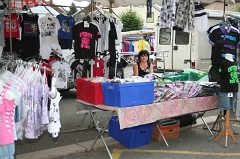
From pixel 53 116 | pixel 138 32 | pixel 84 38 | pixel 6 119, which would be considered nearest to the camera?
pixel 6 119

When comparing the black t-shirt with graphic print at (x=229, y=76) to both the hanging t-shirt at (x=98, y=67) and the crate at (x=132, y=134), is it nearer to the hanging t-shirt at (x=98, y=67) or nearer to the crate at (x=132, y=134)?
the crate at (x=132, y=134)

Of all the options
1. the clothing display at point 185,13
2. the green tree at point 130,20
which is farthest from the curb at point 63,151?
the green tree at point 130,20

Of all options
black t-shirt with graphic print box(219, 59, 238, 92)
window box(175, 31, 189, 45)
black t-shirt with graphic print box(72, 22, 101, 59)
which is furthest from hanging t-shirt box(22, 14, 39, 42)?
window box(175, 31, 189, 45)

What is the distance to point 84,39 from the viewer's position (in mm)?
5984

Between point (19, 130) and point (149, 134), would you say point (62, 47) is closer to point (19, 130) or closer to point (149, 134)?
point (149, 134)

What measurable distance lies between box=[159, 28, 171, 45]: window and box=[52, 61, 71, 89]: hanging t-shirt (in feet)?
18.8

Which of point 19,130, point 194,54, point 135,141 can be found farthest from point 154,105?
point 194,54

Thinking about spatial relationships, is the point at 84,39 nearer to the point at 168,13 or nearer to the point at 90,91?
the point at 90,91

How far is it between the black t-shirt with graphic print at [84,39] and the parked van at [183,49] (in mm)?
5381

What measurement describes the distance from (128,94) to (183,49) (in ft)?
24.5

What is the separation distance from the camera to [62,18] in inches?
256

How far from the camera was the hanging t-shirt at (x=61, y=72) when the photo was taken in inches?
271

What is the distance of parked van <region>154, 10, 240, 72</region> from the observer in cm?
1053

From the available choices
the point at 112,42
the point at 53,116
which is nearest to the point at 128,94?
the point at 53,116
